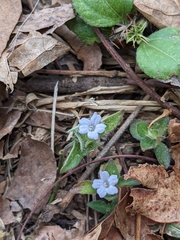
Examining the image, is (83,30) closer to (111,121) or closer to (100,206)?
(111,121)

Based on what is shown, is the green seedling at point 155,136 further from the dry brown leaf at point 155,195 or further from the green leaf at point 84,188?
the green leaf at point 84,188

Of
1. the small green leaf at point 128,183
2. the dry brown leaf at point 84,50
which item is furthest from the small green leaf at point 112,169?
the dry brown leaf at point 84,50

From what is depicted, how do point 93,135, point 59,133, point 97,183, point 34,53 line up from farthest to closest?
point 59,133
point 34,53
point 97,183
point 93,135

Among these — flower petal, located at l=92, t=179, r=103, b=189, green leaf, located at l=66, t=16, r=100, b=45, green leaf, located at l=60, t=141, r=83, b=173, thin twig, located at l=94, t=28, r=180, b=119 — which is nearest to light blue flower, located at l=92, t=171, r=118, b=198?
flower petal, located at l=92, t=179, r=103, b=189

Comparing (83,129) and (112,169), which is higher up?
(83,129)

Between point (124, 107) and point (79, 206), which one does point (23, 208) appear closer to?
point (79, 206)

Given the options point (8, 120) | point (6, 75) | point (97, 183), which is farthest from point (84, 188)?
point (6, 75)

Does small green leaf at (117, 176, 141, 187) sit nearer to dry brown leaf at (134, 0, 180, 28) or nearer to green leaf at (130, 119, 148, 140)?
green leaf at (130, 119, 148, 140)

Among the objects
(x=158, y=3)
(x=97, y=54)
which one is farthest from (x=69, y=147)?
(x=158, y=3)
